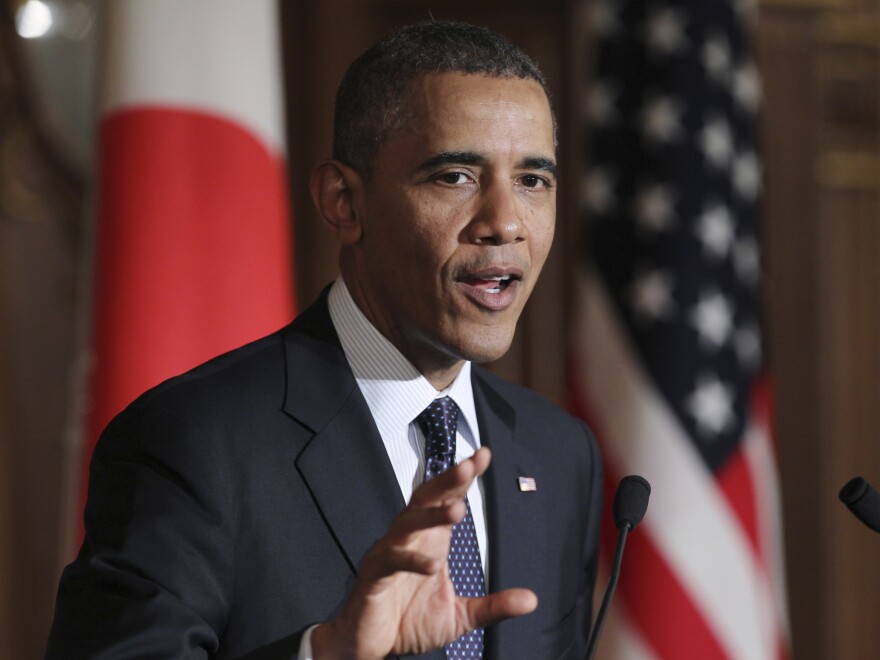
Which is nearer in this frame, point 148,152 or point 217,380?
point 217,380

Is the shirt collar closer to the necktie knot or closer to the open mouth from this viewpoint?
the necktie knot

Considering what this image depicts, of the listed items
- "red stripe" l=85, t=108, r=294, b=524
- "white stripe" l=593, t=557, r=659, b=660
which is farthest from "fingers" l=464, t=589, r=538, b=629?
"white stripe" l=593, t=557, r=659, b=660

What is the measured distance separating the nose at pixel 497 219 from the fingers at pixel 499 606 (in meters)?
0.49

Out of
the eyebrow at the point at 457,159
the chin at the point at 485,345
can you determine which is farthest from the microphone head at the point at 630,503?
the eyebrow at the point at 457,159

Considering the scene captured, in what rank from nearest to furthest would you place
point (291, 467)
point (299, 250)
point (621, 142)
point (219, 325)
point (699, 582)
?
1. point (291, 467)
2. point (219, 325)
3. point (699, 582)
4. point (621, 142)
5. point (299, 250)

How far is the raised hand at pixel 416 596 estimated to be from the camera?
1.18 metres

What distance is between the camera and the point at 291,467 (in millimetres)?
1536

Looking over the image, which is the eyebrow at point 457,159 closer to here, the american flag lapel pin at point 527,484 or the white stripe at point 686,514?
the american flag lapel pin at point 527,484

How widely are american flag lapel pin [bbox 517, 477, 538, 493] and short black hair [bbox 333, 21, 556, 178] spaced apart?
534 millimetres

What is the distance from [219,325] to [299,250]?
1.01m

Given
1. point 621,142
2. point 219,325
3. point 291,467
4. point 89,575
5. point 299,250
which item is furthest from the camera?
point 299,250

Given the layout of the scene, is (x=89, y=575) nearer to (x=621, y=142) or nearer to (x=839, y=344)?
(x=621, y=142)

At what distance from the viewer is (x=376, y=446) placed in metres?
1.60

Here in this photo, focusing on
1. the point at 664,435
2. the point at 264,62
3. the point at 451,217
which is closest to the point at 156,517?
the point at 451,217
